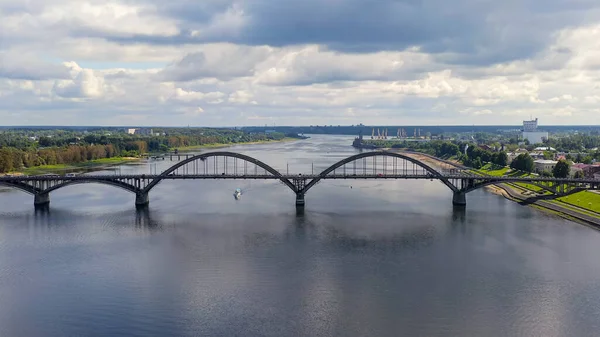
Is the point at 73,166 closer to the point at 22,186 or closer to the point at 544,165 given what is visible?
the point at 22,186

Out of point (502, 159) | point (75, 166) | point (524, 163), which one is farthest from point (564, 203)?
point (75, 166)

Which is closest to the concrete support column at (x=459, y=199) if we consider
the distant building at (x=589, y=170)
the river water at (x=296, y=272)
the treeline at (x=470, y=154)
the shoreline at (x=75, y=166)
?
the river water at (x=296, y=272)

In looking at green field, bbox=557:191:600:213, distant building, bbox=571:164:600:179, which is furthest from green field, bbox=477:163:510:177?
green field, bbox=557:191:600:213

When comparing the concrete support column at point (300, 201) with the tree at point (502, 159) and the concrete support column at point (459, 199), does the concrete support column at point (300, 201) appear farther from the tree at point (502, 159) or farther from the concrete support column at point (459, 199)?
the tree at point (502, 159)

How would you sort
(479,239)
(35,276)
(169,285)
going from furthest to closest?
1. (479,239)
2. (35,276)
3. (169,285)

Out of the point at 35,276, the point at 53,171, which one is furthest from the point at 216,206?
the point at 53,171

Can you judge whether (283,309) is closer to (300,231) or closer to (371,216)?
(300,231)
